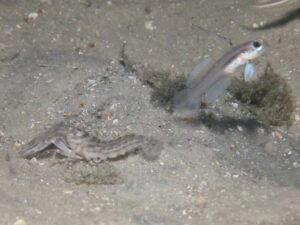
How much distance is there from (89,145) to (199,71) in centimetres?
191

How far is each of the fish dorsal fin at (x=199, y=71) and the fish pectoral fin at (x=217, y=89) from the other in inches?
8.3

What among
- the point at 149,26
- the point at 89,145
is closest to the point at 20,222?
the point at 89,145

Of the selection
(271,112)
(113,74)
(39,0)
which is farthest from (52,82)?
(271,112)

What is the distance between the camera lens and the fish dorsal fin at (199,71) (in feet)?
12.7

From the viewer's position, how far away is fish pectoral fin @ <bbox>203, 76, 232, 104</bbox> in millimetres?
3920

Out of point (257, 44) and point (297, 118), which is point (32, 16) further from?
point (297, 118)

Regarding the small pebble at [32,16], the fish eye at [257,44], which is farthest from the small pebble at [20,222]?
the small pebble at [32,16]

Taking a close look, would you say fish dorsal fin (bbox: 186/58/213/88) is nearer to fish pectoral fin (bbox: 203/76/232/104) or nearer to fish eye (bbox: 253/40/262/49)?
fish pectoral fin (bbox: 203/76/232/104)

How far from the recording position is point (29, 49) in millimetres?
6523

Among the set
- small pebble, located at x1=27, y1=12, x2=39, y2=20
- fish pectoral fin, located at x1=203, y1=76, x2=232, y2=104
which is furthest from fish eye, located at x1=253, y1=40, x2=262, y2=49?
small pebble, located at x1=27, y1=12, x2=39, y2=20

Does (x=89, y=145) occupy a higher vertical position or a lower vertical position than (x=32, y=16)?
lower

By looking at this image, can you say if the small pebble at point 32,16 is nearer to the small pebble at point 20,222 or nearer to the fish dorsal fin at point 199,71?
the fish dorsal fin at point 199,71

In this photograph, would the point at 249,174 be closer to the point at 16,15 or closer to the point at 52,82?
the point at 52,82

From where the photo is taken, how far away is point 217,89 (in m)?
3.96
